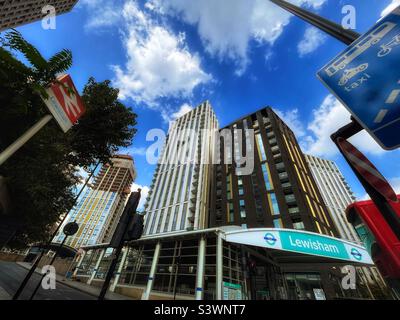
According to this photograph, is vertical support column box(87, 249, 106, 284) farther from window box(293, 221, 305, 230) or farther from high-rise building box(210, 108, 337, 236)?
window box(293, 221, 305, 230)

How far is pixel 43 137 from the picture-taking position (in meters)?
7.53

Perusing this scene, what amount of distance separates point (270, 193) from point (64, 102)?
3878 cm

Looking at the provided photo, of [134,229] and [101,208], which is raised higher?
[101,208]

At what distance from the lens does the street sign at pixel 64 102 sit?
4270mm

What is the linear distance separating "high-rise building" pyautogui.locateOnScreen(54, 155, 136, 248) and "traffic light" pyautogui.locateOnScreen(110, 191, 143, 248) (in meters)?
84.4

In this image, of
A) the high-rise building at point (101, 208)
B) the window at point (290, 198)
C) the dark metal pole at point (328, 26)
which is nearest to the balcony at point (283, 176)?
the window at point (290, 198)

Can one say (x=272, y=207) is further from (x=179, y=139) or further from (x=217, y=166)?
(x=179, y=139)

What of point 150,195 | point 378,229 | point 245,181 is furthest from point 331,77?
point 150,195

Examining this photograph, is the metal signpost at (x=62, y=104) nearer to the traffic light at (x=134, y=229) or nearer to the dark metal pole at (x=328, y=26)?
the traffic light at (x=134, y=229)

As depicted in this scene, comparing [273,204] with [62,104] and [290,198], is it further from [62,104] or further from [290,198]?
[62,104]

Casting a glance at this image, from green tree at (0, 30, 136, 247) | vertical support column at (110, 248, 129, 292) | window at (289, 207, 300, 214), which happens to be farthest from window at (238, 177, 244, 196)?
green tree at (0, 30, 136, 247)

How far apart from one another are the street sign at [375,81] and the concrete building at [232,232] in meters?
10.4

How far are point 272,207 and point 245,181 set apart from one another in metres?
10.1

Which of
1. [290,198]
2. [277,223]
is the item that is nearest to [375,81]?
[277,223]
